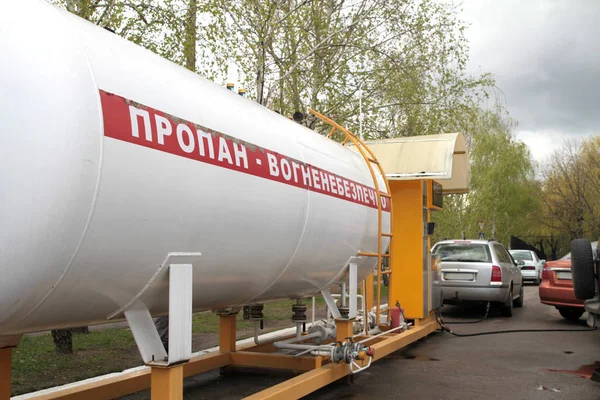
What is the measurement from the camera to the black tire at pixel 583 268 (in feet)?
22.3

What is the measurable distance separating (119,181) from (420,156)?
21.3ft

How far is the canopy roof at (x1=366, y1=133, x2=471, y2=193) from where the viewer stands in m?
8.73

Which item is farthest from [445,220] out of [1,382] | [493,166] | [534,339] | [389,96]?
[1,382]

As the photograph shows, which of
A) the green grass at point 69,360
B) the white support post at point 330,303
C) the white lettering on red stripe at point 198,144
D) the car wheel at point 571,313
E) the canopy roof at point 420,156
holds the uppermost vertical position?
the canopy roof at point 420,156

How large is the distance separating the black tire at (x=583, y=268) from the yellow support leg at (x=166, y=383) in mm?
5140

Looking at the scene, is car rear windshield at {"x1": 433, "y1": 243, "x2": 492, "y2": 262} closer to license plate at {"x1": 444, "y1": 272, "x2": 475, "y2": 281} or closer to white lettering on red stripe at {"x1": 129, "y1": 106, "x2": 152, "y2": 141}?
license plate at {"x1": 444, "y1": 272, "x2": 475, "y2": 281}

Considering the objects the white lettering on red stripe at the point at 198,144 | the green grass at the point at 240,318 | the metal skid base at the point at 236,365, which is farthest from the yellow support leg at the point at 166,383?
the green grass at the point at 240,318

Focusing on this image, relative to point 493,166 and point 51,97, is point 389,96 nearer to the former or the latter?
point 51,97

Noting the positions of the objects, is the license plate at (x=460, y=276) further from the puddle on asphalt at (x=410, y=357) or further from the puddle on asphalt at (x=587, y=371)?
the puddle on asphalt at (x=587, y=371)

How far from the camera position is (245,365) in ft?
21.7

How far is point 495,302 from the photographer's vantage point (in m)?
12.3

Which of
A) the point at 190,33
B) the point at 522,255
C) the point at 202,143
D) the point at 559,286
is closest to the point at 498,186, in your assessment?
the point at 522,255

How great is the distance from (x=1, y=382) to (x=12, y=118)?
214 centimetres

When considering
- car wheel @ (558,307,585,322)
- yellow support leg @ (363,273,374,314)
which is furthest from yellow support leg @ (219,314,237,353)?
car wheel @ (558,307,585,322)
